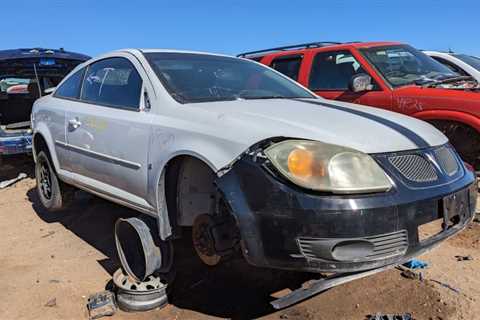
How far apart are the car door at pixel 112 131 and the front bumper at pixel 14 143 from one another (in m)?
2.93

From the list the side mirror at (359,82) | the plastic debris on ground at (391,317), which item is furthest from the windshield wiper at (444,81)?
the plastic debris on ground at (391,317)

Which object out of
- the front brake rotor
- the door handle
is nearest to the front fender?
Answer: the front brake rotor

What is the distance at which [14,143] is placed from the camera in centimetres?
673

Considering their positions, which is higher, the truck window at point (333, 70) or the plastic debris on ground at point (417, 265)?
the truck window at point (333, 70)

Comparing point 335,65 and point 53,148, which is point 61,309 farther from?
point 335,65

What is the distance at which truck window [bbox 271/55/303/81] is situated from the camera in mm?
6496

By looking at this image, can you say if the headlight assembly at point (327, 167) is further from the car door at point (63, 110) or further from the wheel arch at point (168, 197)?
the car door at point (63, 110)

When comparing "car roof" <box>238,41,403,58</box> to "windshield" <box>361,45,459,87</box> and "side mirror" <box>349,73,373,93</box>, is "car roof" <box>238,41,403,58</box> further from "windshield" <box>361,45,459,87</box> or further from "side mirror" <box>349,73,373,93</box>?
"side mirror" <box>349,73,373,93</box>

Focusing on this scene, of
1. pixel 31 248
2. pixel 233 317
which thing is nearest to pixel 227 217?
pixel 233 317

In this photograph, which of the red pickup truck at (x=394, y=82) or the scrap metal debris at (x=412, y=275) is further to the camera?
the red pickup truck at (x=394, y=82)

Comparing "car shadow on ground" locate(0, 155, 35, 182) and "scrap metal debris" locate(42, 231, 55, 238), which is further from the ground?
"car shadow on ground" locate(0, 155, 35, 182)

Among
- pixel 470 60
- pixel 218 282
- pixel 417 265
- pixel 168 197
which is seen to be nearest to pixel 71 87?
pixel 168 197

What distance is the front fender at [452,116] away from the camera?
4.90 m

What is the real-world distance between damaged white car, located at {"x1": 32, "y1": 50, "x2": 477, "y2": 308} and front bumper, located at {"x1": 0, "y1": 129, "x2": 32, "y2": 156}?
310 cm
